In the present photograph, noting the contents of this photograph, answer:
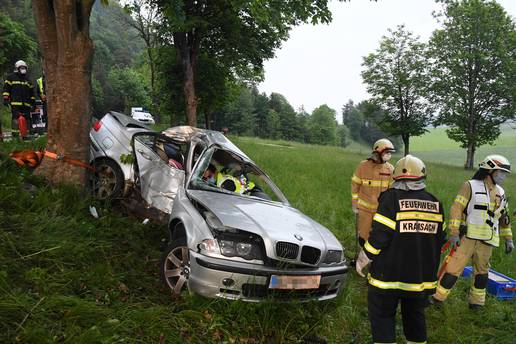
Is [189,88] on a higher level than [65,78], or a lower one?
higher

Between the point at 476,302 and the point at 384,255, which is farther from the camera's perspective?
the point at 476,302

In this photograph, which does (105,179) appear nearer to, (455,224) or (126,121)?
(126,121)

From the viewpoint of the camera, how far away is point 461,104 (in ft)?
90.7

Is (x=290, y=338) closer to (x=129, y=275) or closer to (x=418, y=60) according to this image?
(x=129, y=275)

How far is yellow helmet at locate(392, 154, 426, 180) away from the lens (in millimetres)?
3088

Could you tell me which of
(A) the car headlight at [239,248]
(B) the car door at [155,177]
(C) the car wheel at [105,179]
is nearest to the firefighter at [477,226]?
(A) the car headlight at [239,248]

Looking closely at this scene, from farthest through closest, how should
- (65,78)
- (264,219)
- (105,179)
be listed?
(105,179) → (65,78) → (264,219)

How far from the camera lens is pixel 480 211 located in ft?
15.6

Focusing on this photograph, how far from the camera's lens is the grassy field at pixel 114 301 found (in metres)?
2.84

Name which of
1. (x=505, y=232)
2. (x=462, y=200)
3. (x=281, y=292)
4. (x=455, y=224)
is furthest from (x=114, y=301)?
(x=505, y=232)

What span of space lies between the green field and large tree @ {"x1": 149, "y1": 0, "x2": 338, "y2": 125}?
47.0 m

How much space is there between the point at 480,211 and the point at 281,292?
2991mm

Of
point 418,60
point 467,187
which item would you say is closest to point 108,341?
point 467,187

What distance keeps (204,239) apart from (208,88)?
48.8 feet
